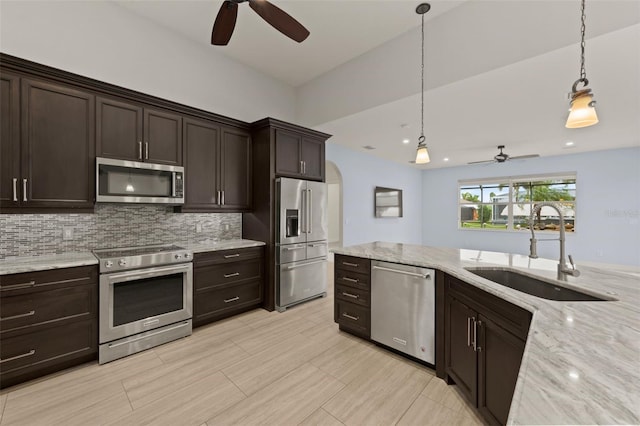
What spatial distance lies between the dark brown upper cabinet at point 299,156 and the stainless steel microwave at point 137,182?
49.3 inches

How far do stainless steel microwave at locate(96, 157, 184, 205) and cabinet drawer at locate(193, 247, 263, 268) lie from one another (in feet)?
2.22

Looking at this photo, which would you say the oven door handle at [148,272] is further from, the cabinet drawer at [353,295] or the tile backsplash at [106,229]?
the cabinet drawer at [353,295]

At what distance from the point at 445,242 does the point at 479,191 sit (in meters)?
1.88

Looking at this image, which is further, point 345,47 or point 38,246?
point 345,47

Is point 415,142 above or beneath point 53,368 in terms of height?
above

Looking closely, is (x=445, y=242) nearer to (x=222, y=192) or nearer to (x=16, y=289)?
(x=222, y=192)

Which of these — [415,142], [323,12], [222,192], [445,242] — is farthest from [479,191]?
[222,192]

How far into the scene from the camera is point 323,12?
295 centimetres

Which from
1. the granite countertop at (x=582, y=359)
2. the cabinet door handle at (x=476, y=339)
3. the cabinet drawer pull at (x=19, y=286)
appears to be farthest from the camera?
the cabinet drawer pull at (x=19, y=286)

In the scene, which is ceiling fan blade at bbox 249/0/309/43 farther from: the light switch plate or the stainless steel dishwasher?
the light switch plate

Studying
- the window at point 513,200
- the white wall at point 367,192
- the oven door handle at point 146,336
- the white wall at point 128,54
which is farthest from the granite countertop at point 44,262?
the window at point 513,200

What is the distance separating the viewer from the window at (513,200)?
6613 mm

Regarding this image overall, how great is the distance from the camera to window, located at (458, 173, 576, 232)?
260 inches

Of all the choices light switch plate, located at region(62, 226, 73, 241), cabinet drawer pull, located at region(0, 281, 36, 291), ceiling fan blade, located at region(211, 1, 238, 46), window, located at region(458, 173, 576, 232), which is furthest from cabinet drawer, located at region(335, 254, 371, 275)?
window, located at region(458, 173, 576, 232)
